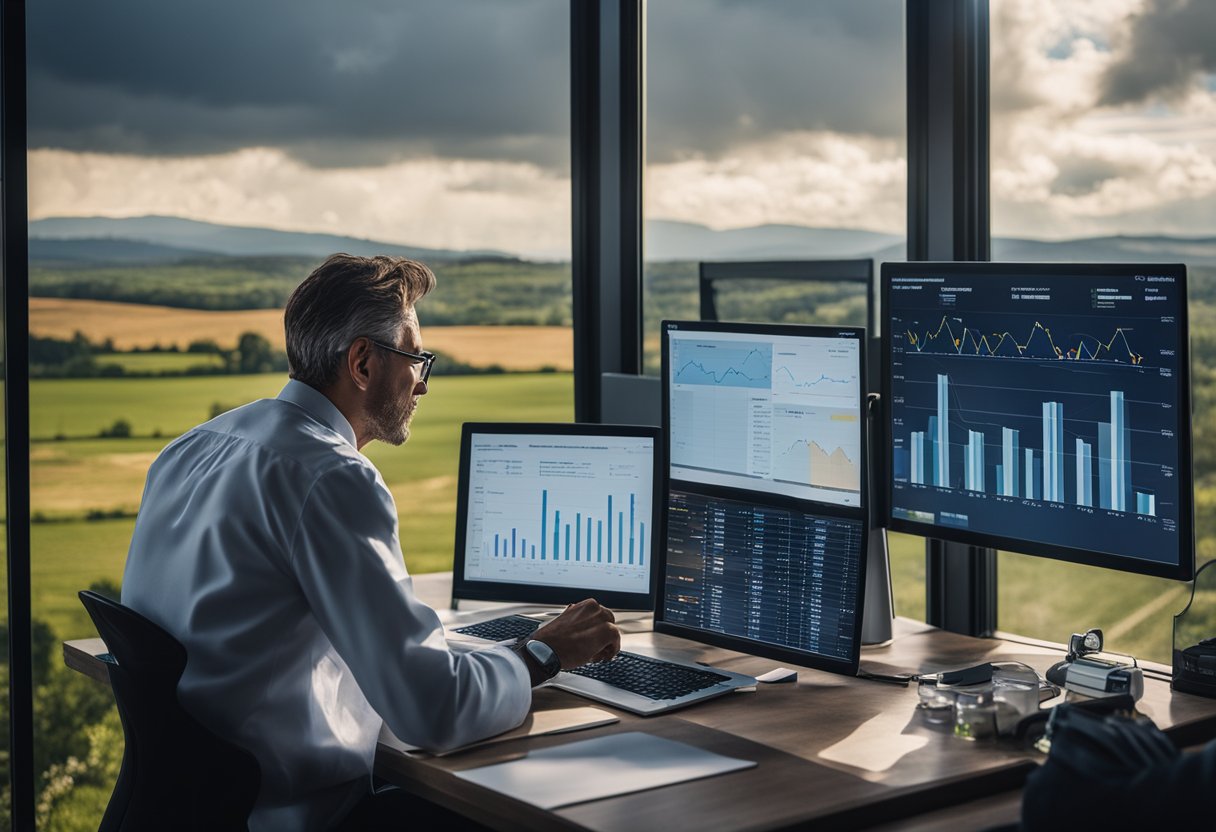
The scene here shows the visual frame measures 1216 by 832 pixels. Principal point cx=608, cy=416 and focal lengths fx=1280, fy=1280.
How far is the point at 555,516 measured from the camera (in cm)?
261

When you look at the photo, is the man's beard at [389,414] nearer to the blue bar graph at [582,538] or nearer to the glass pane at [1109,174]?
the blue bar graph at [582,538]

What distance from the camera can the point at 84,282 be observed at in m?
3.94

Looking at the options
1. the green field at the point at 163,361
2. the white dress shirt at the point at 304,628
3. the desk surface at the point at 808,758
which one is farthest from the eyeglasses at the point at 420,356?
the green field at the point at 163,361

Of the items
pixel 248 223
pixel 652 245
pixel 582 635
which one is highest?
pixel 248 223

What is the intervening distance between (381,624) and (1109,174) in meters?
1.58

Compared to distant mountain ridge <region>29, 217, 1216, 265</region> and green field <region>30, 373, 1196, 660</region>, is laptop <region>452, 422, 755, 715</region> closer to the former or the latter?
distant mountain ridge <region>29, 217, 1216, 265</region>

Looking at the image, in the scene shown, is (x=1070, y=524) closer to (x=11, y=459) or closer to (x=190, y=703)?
(x=190, y=703)

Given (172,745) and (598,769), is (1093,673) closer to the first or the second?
(598,769)

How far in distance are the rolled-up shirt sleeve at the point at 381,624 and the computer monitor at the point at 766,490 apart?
1.88 ft

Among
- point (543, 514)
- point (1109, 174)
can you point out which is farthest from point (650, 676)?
point (1109, 174)

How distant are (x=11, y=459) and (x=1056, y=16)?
2.33 metres

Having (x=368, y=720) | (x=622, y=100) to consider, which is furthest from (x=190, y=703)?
(x=622, y=100)

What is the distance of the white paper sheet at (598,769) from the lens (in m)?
1.59

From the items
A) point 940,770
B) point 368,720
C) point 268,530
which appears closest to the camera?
point 940,770
